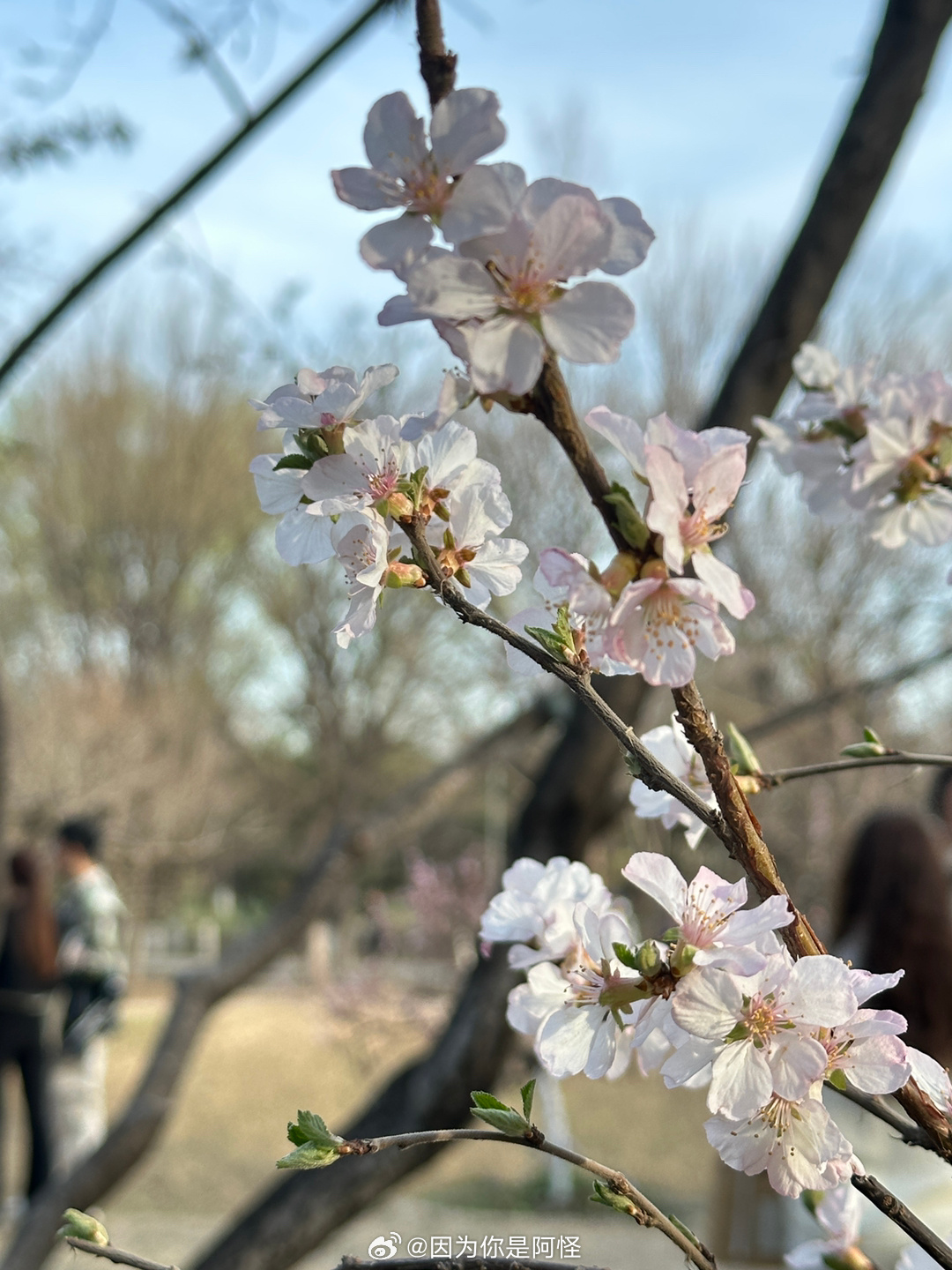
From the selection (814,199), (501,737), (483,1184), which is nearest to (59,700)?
(483,1184)

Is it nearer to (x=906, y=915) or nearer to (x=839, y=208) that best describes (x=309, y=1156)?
(x=839, y=208)

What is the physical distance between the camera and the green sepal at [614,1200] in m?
0.49

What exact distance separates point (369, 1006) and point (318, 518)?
273 inches

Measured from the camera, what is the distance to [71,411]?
16.0 meters

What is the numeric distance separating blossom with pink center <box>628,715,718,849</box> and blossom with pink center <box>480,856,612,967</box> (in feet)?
0.17

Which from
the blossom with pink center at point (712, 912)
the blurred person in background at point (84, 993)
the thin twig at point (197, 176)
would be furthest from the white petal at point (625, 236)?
the blurred person in background at point (84, 993)

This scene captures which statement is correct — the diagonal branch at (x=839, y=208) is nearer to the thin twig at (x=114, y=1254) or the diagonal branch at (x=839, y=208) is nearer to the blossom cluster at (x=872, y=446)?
the blossom cluster at (x=872, y=446)

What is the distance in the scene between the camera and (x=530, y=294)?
1.37 feet

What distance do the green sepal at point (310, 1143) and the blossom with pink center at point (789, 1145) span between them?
17cm

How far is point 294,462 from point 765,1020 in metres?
0.32

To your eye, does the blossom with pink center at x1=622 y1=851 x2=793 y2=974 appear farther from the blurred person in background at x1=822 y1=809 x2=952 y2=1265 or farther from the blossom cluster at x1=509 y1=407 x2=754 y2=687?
the blurred person in background at x1=822 y1=809 x2=952 y2=1265

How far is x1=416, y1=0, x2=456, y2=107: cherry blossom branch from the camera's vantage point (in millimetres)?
437

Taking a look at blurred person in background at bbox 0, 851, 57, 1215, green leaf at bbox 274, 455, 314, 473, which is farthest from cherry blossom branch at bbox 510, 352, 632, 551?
blurred person in background at bbox 0, 851, 57, 1215

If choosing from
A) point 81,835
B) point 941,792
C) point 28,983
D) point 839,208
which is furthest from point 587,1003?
point 28,983
